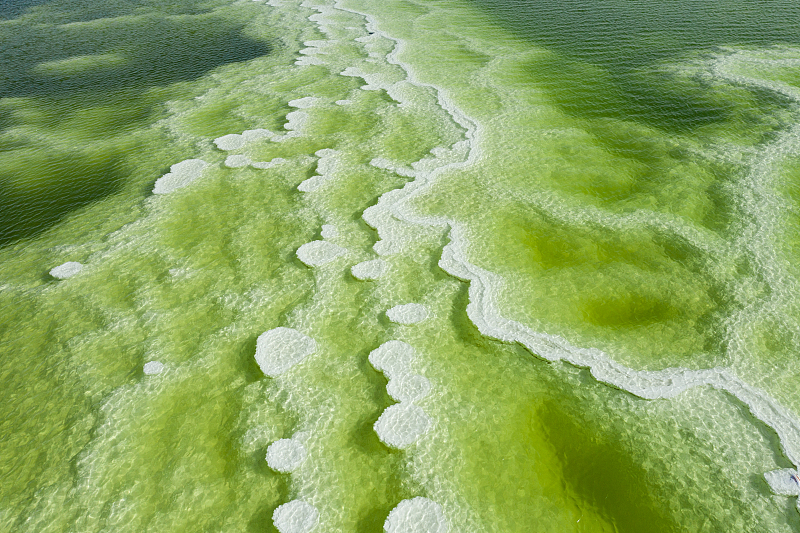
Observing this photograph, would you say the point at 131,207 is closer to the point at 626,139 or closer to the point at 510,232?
the point at 510,232

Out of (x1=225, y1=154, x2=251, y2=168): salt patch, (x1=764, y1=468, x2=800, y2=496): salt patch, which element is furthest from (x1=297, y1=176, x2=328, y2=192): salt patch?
(x1=764, y1=468, x2=800, y2=496): salt patch

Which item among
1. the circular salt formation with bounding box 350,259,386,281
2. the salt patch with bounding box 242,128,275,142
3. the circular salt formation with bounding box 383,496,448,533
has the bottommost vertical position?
the salt patch with bounding box 242,128,275,142

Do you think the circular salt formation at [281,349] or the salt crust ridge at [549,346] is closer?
the salt crust ridge at [549,346]

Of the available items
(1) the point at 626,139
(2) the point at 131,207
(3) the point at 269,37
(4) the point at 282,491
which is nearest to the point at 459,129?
(1) the point at 626,139

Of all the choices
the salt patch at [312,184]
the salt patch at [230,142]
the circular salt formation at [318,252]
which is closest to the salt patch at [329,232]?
the circular salt formation at [318,252]

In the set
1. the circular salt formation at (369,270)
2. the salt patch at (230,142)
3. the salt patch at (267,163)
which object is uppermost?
the circular salt formation at (369,270)

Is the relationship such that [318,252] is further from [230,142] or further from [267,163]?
[230,142]

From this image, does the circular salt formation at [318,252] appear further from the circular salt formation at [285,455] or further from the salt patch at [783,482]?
the salt patch at [783,482]

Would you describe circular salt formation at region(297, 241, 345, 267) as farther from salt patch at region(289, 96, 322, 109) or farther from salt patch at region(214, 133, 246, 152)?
salt patch at region(289, 96, 322, 109)
